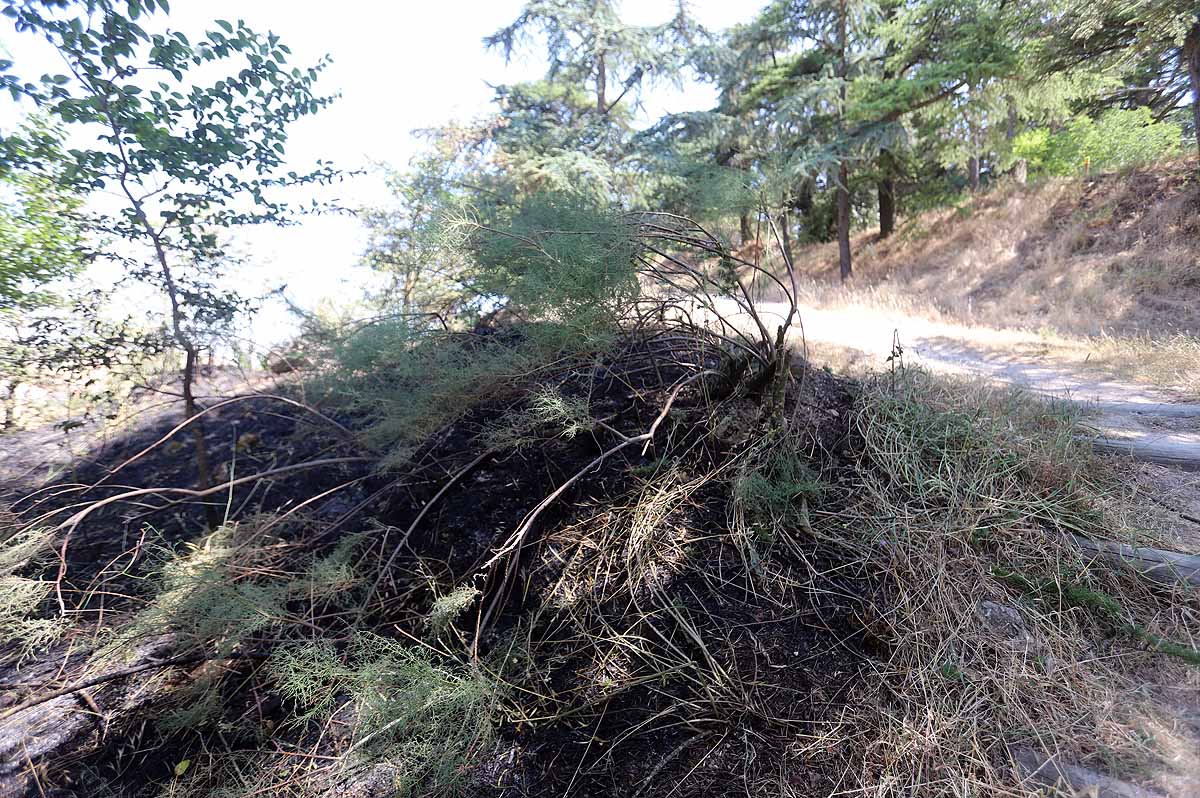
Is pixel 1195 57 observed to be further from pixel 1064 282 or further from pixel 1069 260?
pixel 1064 282

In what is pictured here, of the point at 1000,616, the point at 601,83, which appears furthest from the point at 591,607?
the point at 601,83

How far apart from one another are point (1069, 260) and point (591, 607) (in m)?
12.7

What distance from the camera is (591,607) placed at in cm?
251

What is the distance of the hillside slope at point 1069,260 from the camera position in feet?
26.9

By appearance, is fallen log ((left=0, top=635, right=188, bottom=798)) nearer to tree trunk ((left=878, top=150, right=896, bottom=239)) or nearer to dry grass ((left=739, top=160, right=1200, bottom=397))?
dry grass ((left=739, top=160, right=1200, bottom=397))

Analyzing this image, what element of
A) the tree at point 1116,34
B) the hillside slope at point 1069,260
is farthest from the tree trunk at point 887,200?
the tree at point 1116,34

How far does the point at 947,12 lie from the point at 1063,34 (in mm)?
5011

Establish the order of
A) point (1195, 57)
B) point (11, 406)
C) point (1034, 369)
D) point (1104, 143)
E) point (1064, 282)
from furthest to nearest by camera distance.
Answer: point (1104, 143), point (1064, 282), point (1195, 57), point (1034, 369), point (11, 406)

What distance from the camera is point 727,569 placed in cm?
258

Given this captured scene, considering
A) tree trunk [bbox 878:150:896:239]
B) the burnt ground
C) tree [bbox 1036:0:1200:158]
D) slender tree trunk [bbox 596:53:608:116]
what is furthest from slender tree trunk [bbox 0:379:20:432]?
tree trunk [bbox 878:150:896:239]

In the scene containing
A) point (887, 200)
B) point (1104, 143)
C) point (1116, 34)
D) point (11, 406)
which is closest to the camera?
point (11, 406)

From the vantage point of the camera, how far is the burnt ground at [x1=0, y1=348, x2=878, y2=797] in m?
2.04

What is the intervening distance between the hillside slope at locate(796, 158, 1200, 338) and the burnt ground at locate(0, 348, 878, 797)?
6814mm

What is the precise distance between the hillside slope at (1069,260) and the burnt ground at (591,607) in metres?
6.81
